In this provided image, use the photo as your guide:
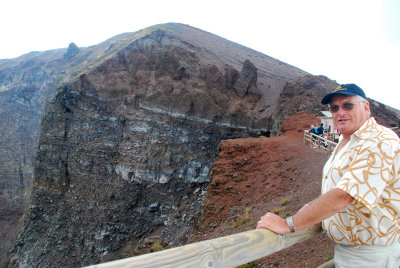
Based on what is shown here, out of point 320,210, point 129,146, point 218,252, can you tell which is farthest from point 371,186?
point 129,146

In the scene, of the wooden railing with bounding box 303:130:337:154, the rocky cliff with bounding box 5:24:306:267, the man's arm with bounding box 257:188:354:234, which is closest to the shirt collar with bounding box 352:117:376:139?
the man's arm with bounding box 257:188:354:234

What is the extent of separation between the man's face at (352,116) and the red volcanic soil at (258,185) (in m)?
3.65

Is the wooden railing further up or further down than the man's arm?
further down

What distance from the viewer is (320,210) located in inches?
58.4

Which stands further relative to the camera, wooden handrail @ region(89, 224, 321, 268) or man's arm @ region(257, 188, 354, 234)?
man's arm @ region(257, 188, 354, 234)

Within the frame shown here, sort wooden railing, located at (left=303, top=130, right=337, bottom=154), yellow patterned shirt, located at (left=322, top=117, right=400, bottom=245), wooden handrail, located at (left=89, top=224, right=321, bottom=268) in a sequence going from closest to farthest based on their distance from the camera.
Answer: wooden handrail, located at (left=89, top=224, right=321, bottom=268) → yellow patterned shirt, located at (left=322, top=117, right=400, bottom=245) → wooden railing, located at (left=303, top=130, right=337, bottom=154)

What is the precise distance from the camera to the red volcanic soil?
24.3 ft

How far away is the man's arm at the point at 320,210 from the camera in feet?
4.74

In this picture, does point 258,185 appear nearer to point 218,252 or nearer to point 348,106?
point 348,106

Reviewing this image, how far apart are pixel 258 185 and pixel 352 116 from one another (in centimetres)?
927

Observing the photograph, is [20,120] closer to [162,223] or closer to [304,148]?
[162,223]

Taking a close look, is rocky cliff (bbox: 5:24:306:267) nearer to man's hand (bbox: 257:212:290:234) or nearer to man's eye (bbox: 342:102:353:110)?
man's hand (bbox: 257:212:290:234)

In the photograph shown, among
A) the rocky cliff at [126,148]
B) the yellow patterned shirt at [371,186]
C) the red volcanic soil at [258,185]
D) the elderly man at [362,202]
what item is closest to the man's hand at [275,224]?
the elderly man at [362,202]

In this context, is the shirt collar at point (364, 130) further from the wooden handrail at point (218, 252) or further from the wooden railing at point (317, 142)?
the wooden railing at point (317, 142)
